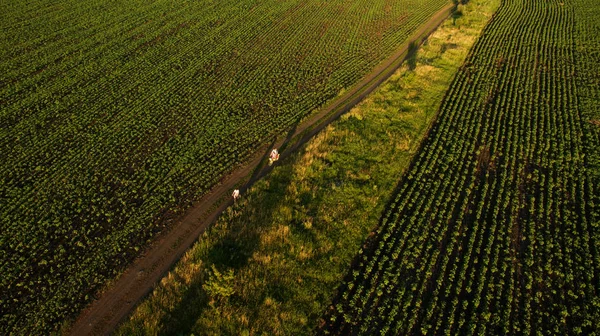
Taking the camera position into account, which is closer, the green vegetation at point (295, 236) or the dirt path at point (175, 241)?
the green vegetation at point (295, 236)

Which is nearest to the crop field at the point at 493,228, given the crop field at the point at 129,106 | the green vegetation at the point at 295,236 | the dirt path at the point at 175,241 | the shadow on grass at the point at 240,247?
the green vegetation at the point at 295,236

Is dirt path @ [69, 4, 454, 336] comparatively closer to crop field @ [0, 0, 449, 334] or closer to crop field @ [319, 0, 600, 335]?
crop field @ [0, 0, 449, 334]

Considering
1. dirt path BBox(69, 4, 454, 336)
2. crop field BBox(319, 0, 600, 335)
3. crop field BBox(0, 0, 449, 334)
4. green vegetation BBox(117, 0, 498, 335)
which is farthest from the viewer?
crop field BBox(0, 0, 449, 334)

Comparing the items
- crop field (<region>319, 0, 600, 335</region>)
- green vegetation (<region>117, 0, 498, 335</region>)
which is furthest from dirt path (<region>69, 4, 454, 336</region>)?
crop field (<region>319, 0, 600, 335</region>)

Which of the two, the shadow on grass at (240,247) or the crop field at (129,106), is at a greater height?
the crop field at (129,106)

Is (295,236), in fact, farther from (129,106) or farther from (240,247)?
(129,106)

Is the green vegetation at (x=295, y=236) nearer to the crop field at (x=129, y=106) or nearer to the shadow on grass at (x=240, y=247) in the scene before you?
the shadow on grass at (x=240, y=247)
